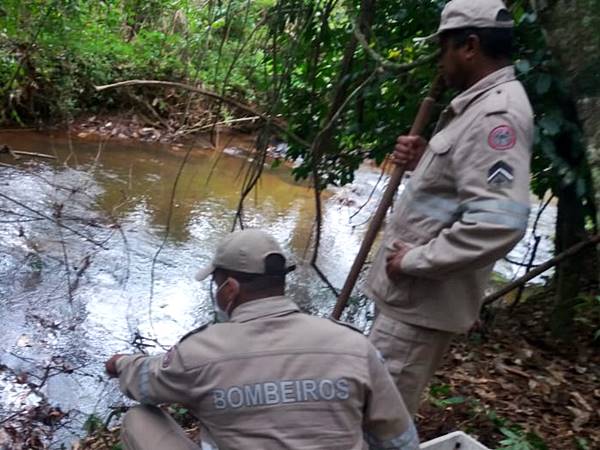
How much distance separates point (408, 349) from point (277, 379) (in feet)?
2.25

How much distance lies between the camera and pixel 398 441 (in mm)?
2164

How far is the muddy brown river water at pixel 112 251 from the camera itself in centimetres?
462

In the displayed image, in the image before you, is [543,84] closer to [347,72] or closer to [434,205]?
[347,72]

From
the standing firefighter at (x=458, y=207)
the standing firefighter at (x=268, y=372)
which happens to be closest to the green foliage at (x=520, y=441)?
the standing firefighter at (x=458, y=207)

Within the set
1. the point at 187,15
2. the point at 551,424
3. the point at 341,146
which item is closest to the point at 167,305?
the point at 341,146

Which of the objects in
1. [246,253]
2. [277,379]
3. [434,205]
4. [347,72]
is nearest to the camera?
[277,379]

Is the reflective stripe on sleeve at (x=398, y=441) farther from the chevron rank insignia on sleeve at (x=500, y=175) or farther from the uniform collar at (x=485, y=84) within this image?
the uniform collar at (x=485, y=84)

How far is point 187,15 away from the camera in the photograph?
29.5ft

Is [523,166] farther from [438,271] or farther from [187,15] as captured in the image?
[187,15]

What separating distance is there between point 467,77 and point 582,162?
138cm

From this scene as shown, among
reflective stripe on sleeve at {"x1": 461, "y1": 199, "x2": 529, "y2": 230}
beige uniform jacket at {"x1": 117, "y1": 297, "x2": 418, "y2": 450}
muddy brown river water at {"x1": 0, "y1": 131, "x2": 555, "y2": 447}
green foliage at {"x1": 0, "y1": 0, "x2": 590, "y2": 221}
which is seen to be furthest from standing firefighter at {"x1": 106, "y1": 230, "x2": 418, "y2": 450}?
muddy brown river water at {"x1": 0, "y1": 131, "x2": 555, "y2": 447}

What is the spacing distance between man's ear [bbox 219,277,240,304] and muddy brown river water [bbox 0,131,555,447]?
7.06 ft

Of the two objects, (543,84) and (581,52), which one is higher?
(581,52)

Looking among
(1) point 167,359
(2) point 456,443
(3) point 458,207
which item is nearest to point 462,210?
(3) point 458,207
